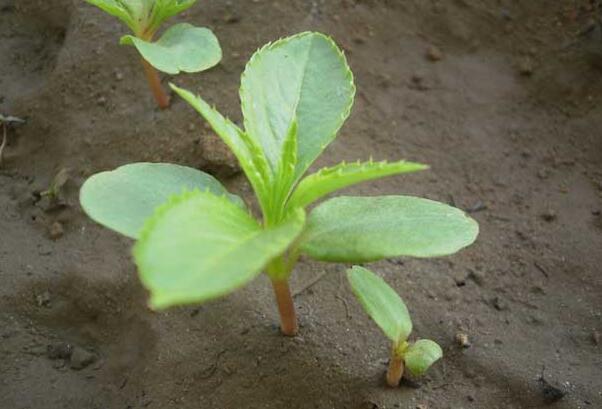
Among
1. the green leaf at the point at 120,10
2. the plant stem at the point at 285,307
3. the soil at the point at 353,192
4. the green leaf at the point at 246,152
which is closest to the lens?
the green leaf at the point at 246,152

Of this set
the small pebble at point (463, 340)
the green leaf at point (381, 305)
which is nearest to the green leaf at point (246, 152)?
the green leaf at point (381, 305)

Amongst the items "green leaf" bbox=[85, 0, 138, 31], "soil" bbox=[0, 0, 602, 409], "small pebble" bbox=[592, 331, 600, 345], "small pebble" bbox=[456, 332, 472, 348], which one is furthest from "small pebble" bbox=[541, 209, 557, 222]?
"green leaf" bbox=[85, 0, 138, 31]

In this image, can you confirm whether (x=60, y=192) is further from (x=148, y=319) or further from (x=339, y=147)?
(x=339, y=147)

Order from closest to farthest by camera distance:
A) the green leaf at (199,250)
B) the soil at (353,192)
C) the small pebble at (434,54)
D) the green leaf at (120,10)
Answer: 1. the green leaf at (199,250)
2. the soil at (353,192)
3. the green leaf at (120,10)
4. the small pebble at (434,54)

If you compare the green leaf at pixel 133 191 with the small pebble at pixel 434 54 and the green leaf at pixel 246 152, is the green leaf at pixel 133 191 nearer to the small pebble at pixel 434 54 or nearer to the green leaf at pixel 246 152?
the green leaf at pixel 246 152

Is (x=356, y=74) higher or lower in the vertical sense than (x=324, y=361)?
higher

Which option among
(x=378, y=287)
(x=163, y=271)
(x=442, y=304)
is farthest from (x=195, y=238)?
(x=442, y=304)

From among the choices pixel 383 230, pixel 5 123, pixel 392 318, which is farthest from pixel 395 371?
pixel 5 123
